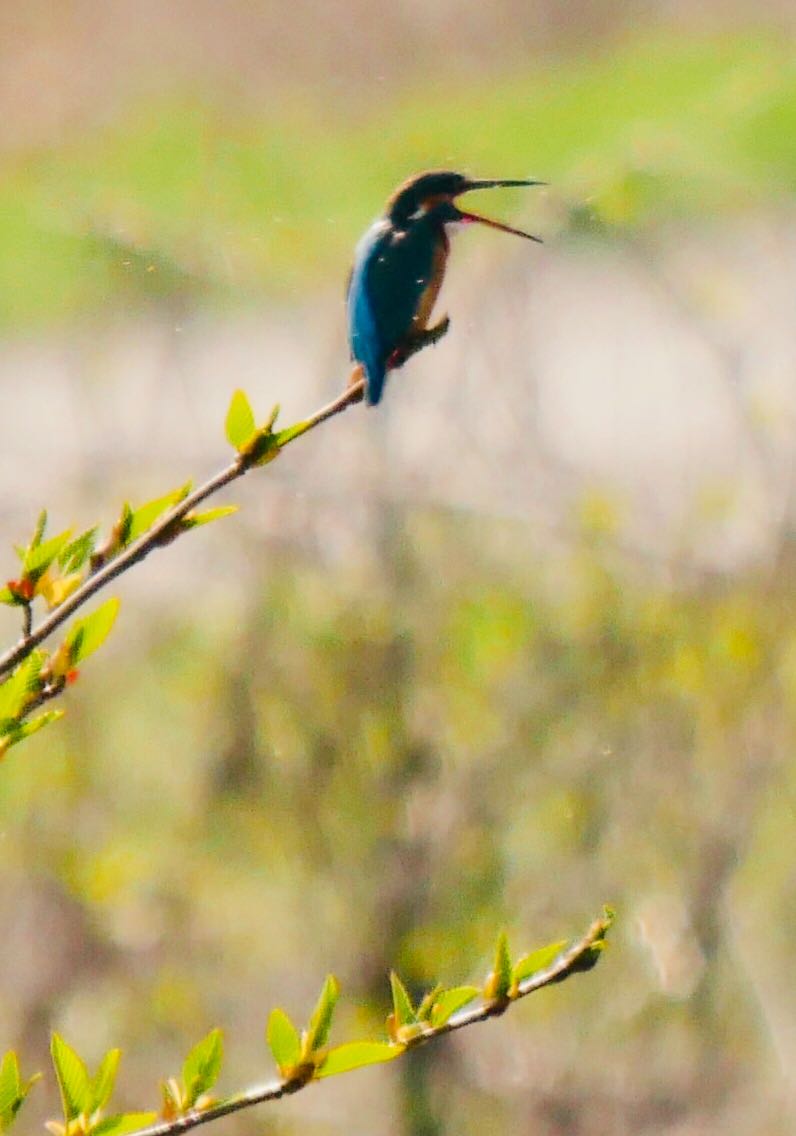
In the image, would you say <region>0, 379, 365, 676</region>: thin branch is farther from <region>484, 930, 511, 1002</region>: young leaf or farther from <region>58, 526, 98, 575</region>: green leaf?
<region>484, 930, 511, 1002</region>: young leaf

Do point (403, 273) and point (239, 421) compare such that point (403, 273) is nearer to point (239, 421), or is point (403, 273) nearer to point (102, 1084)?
point (239, 421)

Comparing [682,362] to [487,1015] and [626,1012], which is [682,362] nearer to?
[626,1012]

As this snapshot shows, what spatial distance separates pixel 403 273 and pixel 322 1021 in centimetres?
35

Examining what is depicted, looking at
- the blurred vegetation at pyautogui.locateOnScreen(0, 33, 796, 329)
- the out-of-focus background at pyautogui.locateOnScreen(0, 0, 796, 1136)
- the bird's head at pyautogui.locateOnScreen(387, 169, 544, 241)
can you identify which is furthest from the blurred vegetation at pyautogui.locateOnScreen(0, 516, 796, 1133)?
the bird's head at pyautogui.locateOnScreen(387, 169, 544, 241)

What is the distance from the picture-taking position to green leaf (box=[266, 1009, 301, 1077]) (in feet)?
2.01

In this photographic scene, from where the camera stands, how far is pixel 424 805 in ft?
5.71

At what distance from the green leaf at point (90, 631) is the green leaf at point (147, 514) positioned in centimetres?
3

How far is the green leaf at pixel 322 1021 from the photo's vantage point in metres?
0.60

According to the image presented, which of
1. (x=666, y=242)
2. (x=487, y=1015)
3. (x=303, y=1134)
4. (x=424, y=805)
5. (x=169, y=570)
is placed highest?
(x=666, y=242)

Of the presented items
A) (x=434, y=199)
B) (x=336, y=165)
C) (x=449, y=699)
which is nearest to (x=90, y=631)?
(x=434, y=199)

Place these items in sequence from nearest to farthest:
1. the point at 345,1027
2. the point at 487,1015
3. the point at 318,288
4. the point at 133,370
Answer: the point at 487,1015 → the point at 318,288 → the point at 345,1027 → the point at 133,370

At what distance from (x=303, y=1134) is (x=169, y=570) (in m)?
0.67

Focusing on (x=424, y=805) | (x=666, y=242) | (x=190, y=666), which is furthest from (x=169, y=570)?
(x=666, y=242)

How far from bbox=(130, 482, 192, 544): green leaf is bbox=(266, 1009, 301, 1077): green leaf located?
0.66 ft
